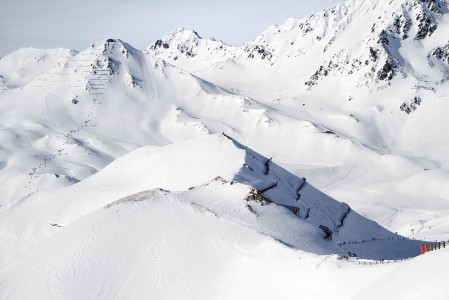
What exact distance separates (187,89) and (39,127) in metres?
63.4

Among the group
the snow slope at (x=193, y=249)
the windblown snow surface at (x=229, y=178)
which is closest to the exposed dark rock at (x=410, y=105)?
the windblown snow surface at (x=229, y=178)

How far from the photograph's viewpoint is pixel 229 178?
5525 centimetres

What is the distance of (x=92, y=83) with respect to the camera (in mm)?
164375

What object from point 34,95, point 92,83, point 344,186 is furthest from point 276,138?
point 34,95

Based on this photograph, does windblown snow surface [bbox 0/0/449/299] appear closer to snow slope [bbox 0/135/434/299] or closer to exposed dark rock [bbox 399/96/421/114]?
snow slope [bbox 0/135/434/299]

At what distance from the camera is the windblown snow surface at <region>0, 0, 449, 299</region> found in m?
34.3

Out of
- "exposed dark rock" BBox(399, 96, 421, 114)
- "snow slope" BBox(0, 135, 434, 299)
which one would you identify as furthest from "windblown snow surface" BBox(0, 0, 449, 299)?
"exposed dark rock" BBox(399, 96, 421, 114)

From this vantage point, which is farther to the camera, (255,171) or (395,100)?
(395,100)

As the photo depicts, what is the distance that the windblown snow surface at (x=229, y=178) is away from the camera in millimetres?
34344

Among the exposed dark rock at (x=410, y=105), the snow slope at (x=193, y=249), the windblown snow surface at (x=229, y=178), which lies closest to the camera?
the snow slope at (x=193, y=249)

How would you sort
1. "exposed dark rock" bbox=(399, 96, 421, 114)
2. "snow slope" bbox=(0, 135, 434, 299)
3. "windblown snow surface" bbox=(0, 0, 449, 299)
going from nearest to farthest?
"snow slope" bbox=(0, 135, 434, 299)
"windblown snow surface" bbox=(0, 0, 449, 299)
"exposed dark rock" bbox=(399, 96, 421, 114)

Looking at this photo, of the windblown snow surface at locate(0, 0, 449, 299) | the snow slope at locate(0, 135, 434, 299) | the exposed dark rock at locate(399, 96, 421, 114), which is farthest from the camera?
the exposed dark rock at locate(399, 96, 421, 114)

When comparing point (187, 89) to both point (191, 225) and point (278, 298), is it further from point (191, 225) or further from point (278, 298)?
point (278, 298)

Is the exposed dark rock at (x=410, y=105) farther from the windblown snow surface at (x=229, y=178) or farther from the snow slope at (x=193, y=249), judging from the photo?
the snow slope at (x=193, y=249)
